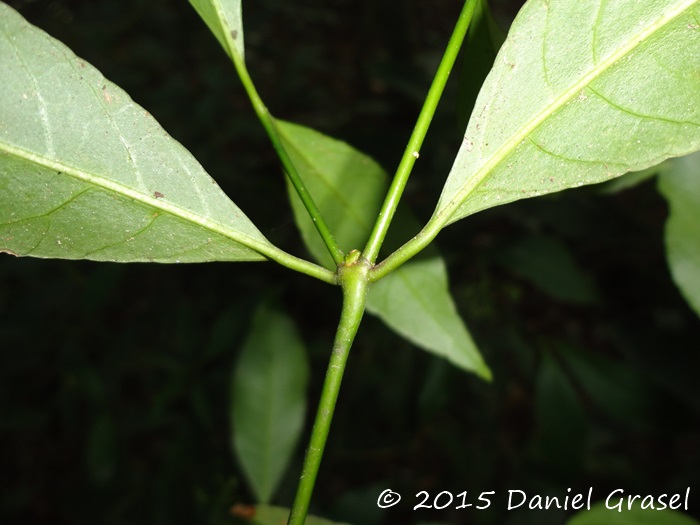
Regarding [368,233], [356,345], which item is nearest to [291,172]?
[368,233]

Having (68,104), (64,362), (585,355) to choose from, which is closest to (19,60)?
(68,104)

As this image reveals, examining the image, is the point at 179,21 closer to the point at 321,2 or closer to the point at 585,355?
the point at 321,2

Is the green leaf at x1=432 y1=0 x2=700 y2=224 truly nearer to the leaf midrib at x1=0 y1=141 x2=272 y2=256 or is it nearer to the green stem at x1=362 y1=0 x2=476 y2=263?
the green stem at x1=362 y1=0 x2=476 y2=263

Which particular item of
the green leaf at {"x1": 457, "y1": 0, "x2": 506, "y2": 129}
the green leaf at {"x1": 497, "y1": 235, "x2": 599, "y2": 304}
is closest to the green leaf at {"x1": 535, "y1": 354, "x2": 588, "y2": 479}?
the green leaf at {"x1": 497, "y1": 235, "x2": 599, "y2": 304}

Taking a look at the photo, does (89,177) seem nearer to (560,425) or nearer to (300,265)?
(300,265)

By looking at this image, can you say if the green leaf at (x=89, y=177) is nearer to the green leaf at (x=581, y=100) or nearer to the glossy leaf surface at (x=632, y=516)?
the green leaf at (x=581, y=100)

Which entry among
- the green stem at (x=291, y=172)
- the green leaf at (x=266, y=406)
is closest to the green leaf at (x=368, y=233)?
the green stem at (x=291, y=172)

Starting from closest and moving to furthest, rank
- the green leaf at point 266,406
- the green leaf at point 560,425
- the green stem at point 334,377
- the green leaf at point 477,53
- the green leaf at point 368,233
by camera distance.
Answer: the green stem at point 334,377
the green leaf at point 477,53
the green leaf at point 368,233
the green leaf at point 266,406
the green leaf at point 560,425
